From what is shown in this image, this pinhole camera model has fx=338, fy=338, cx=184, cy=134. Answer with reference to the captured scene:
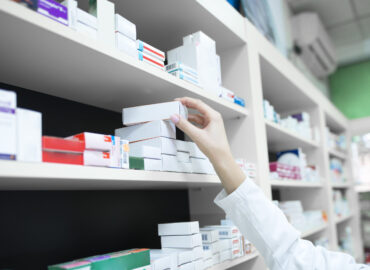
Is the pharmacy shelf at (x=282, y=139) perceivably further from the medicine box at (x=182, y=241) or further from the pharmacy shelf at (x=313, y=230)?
the medicine box at (x=182, y=241)

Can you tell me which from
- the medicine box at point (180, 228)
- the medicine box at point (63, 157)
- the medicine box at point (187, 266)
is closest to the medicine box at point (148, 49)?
the medicine box at point (63, 157)

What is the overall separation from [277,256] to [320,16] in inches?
163

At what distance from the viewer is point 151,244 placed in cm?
159

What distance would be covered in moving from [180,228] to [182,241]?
0.05 metres

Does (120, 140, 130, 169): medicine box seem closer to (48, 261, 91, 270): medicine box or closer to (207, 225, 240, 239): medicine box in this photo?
(48, 261, 91, 270): medicine box

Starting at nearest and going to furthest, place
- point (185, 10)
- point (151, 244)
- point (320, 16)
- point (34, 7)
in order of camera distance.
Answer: point (34, 7) → point (185, 10) → point (151, 244) → point (320, 16)

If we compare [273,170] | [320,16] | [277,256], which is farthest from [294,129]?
[320,16]

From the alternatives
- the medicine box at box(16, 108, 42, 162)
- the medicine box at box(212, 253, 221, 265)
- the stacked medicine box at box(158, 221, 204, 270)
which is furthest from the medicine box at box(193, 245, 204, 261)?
the medicine box at box(16, 108, 42, 162)

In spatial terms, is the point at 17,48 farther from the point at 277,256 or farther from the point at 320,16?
the point at 320,16

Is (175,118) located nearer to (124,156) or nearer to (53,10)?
(124,156)

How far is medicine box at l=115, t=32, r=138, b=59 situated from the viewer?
1.04m

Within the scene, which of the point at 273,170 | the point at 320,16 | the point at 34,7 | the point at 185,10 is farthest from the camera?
the point at 320,16

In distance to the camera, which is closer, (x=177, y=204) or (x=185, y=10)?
(x=185, y=10)

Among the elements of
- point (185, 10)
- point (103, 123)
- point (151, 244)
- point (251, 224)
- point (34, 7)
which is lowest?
point (151, 244)
